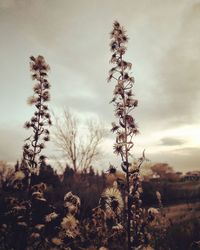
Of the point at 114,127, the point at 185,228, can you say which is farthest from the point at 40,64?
the point at 185,228

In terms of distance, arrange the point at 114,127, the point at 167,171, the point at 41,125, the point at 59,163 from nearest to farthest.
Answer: the point at 114,127 → the point at 41,125 → the point at 59,163 → the point at 167,171

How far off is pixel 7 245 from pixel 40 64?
4.67 metres

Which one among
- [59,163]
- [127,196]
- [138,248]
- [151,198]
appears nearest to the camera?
[138,248]

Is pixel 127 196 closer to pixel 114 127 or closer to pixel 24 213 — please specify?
pixel 114 127

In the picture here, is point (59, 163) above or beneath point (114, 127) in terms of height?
above

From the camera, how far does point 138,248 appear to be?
3.97m

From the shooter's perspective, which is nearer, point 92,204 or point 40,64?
point 40,64

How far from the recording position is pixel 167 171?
62.1 m

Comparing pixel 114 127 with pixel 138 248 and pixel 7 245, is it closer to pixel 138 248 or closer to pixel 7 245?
pixel 138 248

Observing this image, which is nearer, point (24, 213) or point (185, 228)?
point (24, 213)

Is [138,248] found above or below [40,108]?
below

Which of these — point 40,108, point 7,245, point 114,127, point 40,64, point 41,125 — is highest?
point 40,64

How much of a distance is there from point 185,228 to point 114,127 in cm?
553

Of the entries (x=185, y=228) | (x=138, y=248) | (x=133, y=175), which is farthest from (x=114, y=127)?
(x=185, y=228)
